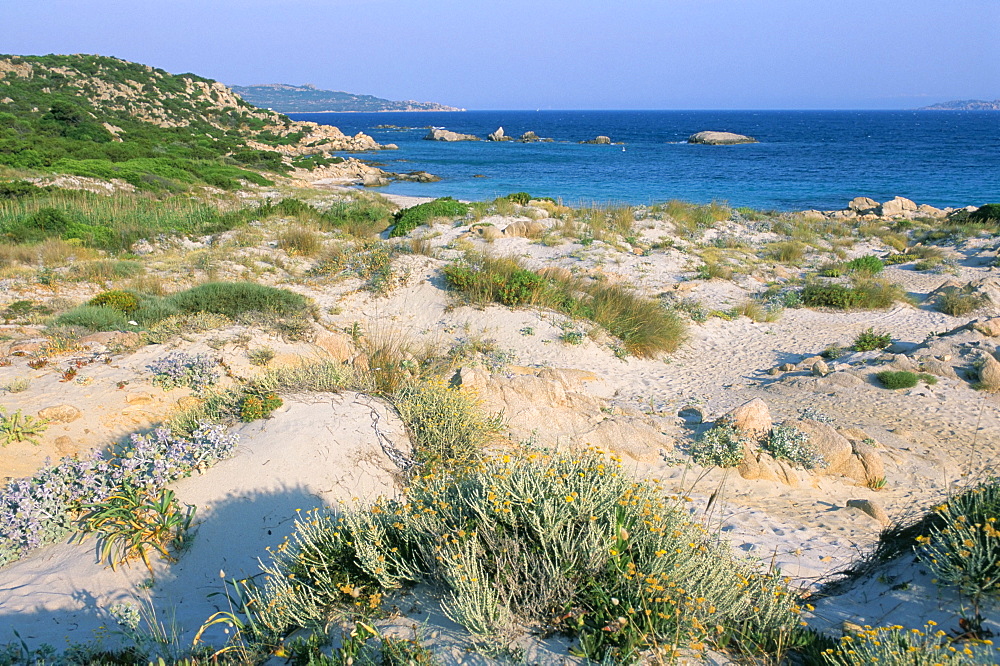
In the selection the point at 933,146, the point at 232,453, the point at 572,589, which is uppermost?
the point at 933,146

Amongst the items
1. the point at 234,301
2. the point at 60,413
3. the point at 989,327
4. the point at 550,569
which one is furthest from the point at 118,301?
the point at 989,327

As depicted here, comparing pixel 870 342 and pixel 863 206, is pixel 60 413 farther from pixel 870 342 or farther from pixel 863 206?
pixel 863 206

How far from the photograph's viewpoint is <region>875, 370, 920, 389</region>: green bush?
855 cm

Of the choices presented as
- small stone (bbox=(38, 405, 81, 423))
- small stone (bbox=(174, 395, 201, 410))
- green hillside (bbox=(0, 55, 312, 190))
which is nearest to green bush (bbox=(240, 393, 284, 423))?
small stone (bbox=(174, 395, 201, 410))

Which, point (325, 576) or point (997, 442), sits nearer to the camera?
point (325, 576)

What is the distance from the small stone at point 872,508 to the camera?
18.2 feet

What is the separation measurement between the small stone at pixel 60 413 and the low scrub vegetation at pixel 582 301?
21.5 feet

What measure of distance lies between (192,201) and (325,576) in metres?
21.3

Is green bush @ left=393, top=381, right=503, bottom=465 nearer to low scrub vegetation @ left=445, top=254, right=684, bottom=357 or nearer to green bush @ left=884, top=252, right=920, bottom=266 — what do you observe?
low scrub vegetation @ left=445, top=254, right=684, bottom=357

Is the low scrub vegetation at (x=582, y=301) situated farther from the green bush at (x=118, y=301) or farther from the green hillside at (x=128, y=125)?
the green hillside at (x=128, y=125)

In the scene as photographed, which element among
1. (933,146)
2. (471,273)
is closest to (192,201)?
(471,273)

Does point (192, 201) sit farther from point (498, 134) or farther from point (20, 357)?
point (498, 134)

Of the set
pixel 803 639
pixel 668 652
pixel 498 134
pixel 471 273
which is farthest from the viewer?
pixel 498 134

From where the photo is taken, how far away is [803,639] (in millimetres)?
3049
